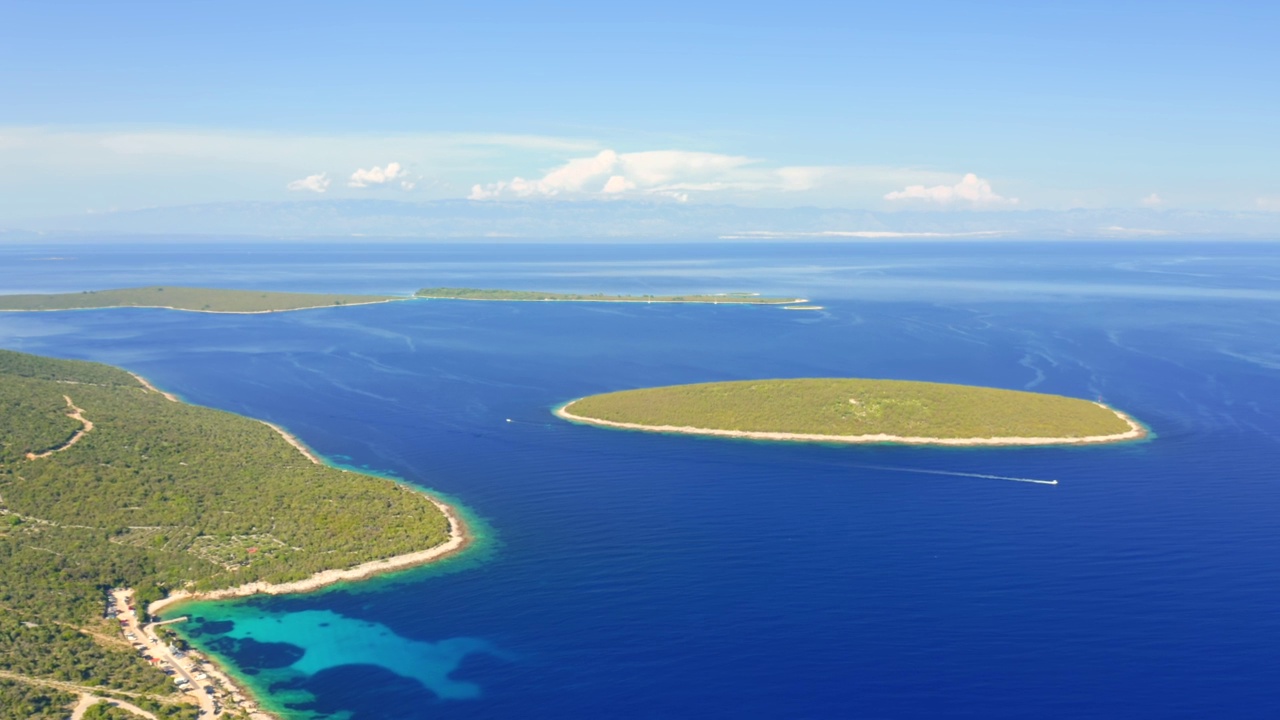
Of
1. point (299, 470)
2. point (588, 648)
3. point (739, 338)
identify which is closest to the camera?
point (588, 648)

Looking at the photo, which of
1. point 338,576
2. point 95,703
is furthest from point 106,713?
point 338,576

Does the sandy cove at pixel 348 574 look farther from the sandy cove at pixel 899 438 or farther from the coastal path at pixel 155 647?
the sandy cove at pixel 899 438

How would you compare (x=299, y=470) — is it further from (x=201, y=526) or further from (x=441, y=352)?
(x=441, y=352)

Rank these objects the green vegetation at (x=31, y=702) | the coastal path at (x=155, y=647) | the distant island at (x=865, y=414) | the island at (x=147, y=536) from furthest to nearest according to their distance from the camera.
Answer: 1. the distant island at (x=865, y=414)
2. the island at (x=147, y=536)
3. the coastal path at (x=155, y=647)
4. the green vegetation at (x=31, y=702)

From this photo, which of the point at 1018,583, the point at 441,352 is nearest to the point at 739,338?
the point at 441,352

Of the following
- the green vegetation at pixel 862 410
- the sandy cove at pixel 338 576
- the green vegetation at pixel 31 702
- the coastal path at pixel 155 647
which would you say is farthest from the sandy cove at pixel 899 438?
the green vegetation at pixel 31 702

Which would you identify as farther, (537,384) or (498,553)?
(537,384)
